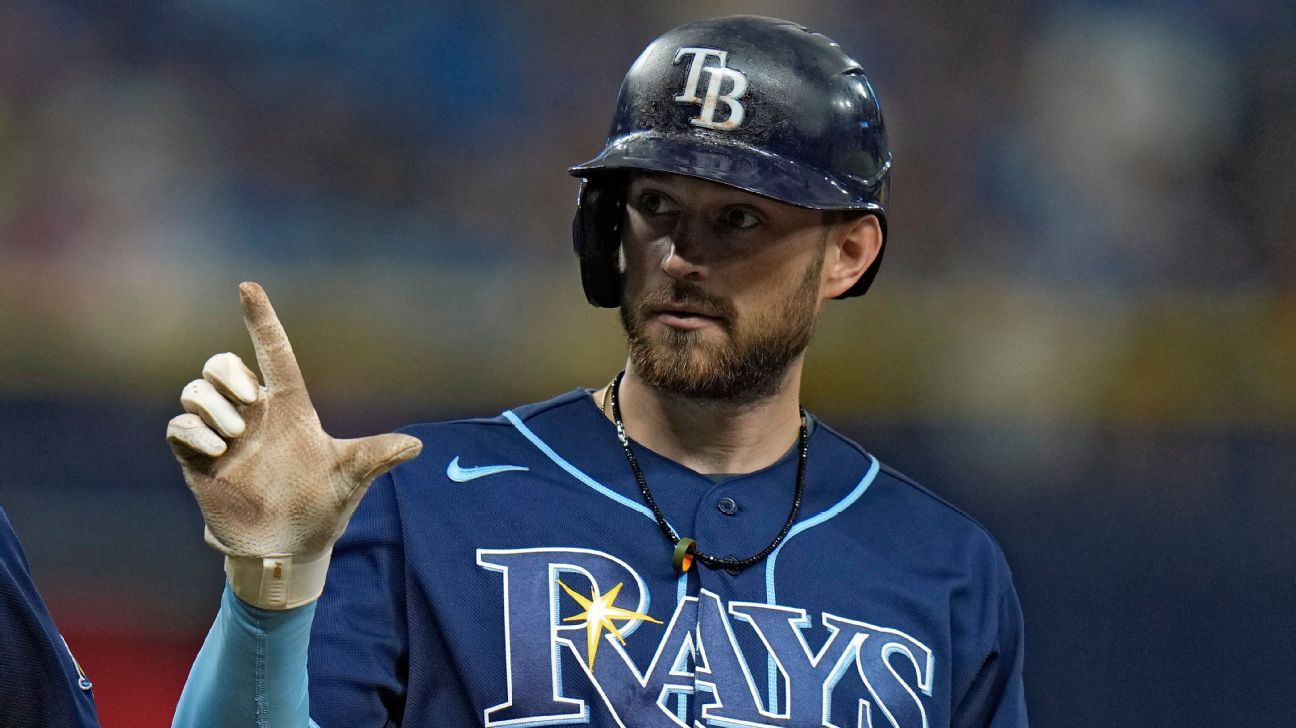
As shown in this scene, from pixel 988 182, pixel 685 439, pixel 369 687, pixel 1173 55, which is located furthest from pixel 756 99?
pixel 1173 55

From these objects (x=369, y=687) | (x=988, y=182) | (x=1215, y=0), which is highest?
(x=1215, y=0)

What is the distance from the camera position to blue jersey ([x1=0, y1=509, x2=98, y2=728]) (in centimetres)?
158

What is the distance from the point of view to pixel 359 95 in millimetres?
4621

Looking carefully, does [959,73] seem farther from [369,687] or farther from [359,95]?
[369,687]

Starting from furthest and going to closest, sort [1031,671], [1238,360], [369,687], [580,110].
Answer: [580,110] → [1238,360] → [1031,671] → [369,687]

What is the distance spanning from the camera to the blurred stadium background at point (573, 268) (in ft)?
13.0

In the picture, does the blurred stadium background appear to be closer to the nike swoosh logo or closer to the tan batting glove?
the nike swoosh logo

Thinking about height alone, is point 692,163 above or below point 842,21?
below

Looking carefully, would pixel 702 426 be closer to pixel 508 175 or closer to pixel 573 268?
pixel 573 268

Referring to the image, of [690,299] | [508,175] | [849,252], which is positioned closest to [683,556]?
[690,299]

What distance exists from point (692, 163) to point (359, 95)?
2.81 meters

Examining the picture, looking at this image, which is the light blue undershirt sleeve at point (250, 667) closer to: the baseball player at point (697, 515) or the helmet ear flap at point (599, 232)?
the baseball player at point (697, 515)

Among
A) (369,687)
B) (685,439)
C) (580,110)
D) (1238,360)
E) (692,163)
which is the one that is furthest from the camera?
(580,110)

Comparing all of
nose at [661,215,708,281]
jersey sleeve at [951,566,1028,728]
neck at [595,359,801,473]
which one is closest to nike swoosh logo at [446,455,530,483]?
neck at [595,359,801,473]
